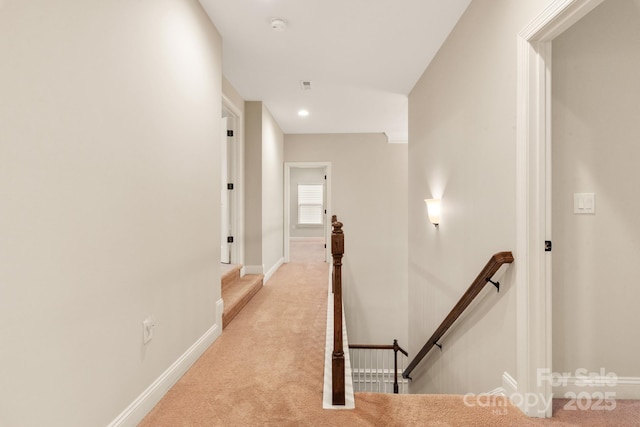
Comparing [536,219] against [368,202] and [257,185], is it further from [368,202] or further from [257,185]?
[368,202]

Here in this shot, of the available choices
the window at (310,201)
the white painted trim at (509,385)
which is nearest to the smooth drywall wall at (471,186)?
the white painted trim at (509,385)

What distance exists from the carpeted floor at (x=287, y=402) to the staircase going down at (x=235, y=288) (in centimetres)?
43

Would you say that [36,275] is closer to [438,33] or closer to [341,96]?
[438,33]

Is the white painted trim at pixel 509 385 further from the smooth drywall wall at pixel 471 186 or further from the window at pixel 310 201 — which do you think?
the window at pixel 310 201

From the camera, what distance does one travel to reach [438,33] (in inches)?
108

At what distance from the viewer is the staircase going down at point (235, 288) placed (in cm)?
304

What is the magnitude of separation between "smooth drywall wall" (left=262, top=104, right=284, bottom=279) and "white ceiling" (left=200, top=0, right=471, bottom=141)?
487 millimetres

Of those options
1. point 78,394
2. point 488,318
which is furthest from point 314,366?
→ point 78,394

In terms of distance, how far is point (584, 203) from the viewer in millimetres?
1806

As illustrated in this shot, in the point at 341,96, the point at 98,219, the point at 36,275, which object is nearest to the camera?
Result: the point at 36,275

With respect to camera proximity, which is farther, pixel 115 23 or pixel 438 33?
pixel 438 33

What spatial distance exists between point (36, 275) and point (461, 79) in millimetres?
2803

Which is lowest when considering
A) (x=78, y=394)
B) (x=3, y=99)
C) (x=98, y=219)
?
(x=78, y=394)

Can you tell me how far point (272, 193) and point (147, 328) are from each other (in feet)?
12.2
